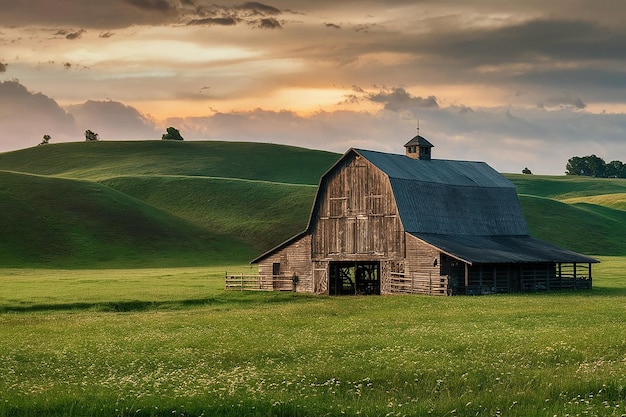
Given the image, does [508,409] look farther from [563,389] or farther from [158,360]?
[158,360]

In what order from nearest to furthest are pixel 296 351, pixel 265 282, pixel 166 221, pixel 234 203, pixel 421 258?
pixel 296 351 → pixel 421 258 → pixel 265 282 → pixel 166 221 → pixel 234 203

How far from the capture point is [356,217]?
77.5m

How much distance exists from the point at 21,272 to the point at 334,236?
42105mm

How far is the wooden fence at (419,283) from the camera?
68375 millimetres

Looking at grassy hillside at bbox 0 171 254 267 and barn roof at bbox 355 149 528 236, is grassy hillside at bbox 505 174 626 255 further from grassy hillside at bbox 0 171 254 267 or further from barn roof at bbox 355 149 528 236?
barn roof at bbox 355 149 528 236

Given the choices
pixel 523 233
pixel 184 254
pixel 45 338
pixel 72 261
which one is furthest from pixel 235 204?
pixel 45 338

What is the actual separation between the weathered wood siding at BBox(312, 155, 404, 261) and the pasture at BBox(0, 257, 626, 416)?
1463 centimetres

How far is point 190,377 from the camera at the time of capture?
92.0 ft

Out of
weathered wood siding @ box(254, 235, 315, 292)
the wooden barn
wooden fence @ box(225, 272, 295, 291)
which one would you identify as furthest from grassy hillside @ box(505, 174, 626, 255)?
wooden fence @ box(225, 272, 295, 291)

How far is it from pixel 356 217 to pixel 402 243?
5.41 m

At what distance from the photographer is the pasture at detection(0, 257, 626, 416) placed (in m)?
23.7

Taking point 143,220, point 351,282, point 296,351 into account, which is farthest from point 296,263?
point 143,220

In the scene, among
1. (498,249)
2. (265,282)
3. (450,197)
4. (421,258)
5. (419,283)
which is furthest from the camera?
(450,197)

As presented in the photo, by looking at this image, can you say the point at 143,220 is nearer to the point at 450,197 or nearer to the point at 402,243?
the point at 450,197
